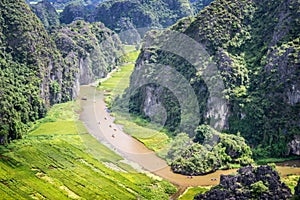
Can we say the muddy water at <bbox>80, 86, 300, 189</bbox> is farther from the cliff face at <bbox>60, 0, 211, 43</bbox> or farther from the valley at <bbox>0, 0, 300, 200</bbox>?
the cliff face at <bbox>60, 0, 211, 43</bbox>

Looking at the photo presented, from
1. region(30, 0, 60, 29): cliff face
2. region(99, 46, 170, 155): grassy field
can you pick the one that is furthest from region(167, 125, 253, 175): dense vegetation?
region(30, 0, 60, 29): cliff face

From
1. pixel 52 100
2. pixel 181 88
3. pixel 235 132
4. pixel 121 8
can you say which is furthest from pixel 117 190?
pixel 121 8

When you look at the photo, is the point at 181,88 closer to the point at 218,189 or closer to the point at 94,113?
the point at 94,113


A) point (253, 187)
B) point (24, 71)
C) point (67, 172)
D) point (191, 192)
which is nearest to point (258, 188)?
point (253, 187)

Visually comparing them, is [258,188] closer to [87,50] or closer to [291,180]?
[291,180]

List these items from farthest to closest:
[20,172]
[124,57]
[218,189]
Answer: [124,57] → [20,172] → [218,189]

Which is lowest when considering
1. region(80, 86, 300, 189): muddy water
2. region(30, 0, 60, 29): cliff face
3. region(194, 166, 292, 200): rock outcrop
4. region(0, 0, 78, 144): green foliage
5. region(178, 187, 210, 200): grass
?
region(178, 187, 210, 200): grass
